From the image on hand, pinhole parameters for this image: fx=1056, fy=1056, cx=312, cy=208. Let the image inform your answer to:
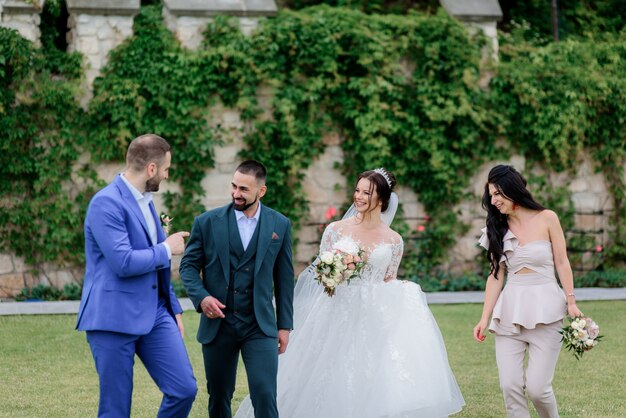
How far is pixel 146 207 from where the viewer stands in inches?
220

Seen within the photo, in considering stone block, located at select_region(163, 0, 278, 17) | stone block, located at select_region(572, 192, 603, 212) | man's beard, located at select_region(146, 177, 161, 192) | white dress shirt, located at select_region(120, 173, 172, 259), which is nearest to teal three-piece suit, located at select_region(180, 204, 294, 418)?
white dress shirt, located at select_region(120, 173, 172, 259)

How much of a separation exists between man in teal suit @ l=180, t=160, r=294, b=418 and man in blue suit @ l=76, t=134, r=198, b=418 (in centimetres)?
56

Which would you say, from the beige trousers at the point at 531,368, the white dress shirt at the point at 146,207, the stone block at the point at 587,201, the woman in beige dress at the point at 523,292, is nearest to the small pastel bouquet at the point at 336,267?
the woman in beige dress at the point at 523,292

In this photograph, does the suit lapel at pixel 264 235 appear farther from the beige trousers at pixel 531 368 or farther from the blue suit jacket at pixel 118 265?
the beige trousers at pixel 531 368

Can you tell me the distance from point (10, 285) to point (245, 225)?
784 centimetres

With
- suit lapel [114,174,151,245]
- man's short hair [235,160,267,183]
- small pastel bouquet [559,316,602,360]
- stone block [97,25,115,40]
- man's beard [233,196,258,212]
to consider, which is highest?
stone block [97,25,115,40]

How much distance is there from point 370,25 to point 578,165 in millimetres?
3811

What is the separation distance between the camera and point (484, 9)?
48.5ft

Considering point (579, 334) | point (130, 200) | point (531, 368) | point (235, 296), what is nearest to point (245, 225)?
point (235, 296)

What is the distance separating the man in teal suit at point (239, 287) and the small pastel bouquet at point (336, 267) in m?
0.74

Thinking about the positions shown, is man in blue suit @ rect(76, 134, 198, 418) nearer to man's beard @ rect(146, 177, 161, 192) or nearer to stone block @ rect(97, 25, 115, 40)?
man's beard @ rect(146, 177, 161, 192)

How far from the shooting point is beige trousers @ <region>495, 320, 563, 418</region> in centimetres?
627

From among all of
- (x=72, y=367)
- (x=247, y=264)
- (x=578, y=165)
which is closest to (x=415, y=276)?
(x=578, y=165)

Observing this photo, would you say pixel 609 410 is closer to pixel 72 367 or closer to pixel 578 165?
pixel 72 367
